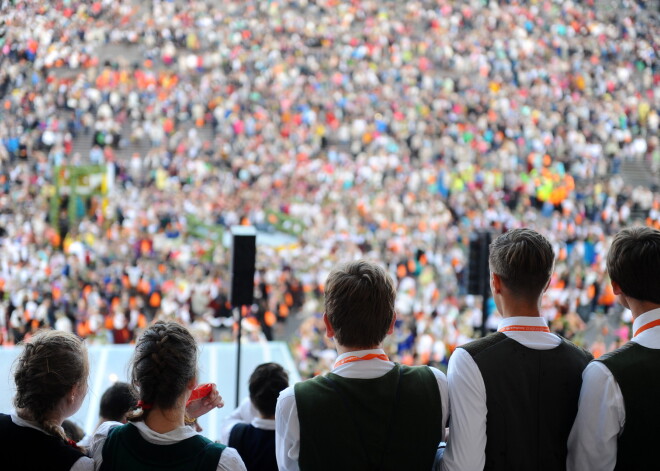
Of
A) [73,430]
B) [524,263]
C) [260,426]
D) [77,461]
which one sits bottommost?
[73,430]

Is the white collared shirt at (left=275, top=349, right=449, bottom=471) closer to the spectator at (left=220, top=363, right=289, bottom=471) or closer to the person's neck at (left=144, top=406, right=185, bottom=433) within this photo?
the person's neck at (left=144, top=406, right=185, bottom=433)

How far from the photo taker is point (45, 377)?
1.47 m

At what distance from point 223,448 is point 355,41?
18028 mm

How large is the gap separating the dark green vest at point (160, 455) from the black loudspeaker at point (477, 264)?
500cm

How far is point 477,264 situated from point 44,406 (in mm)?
5154

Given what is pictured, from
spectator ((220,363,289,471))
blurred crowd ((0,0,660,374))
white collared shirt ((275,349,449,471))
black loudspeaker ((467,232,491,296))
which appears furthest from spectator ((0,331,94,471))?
blurred crowd ((0,0,660,374))

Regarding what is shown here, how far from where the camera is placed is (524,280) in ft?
5.23

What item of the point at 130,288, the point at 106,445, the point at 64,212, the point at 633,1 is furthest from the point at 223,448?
the point at 633,1

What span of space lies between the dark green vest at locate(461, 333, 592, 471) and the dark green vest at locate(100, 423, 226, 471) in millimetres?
549

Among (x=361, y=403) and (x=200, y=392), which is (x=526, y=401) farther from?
(x=200, y=392)

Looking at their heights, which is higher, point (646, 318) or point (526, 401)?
point (646, 318)

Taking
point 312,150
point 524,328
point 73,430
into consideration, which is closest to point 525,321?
point 524,328

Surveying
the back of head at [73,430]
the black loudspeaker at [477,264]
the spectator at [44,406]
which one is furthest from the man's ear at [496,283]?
the black loudspeaker at [477,264]

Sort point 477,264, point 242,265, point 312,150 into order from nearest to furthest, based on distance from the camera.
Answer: point 242,265 < point 477,264 < point 312,150
